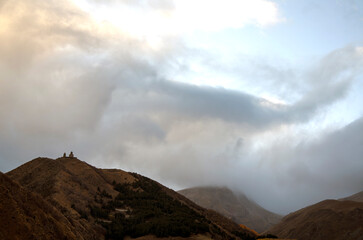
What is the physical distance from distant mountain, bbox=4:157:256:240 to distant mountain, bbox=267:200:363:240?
119 feet

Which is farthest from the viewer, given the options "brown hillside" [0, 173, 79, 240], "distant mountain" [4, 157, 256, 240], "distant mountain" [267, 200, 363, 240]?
"distant mountain" [267, 200, 363, 240]

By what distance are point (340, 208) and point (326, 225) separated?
10.3 m

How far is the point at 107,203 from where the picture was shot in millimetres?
56344

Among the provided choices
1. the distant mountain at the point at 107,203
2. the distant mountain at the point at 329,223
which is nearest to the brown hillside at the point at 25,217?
the distant mountain at the point at 107,203

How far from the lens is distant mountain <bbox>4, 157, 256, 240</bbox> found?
45844mm

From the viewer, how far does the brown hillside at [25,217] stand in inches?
861

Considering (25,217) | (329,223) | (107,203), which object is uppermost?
(107,203)

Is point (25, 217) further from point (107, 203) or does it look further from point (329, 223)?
point (329, 223)

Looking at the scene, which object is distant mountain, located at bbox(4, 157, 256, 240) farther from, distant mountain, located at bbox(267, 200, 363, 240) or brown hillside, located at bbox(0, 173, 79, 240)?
distant mountain, located at bbox(267, 200, 363, 240)

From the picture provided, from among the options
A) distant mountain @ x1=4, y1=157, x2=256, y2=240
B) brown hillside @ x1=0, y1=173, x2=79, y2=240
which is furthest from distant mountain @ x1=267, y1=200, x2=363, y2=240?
brown hillside @ x1=0, y1=173, x2=79, y2=240

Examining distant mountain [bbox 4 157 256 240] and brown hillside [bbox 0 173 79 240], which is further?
distant mountain [bbox 4 157 256 240]

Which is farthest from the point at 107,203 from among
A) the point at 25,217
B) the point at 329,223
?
the point at 329,223

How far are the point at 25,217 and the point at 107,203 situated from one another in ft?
109

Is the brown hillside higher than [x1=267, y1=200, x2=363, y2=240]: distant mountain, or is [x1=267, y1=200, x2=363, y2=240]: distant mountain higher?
the brown hillside
